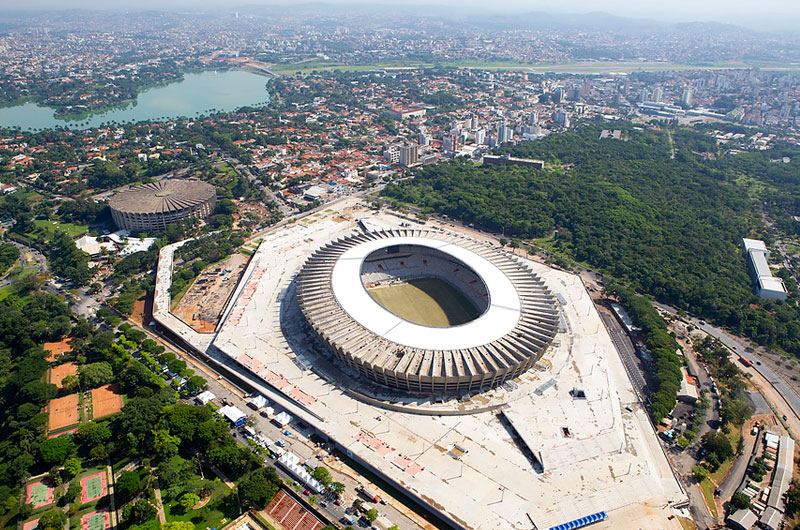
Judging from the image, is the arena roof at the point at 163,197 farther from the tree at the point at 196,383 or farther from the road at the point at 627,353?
the road at the point at 627,353

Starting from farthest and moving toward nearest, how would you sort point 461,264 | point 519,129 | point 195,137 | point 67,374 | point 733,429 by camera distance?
point 519,129, point 195,137, point 461,264, point 67,374, point 733,429

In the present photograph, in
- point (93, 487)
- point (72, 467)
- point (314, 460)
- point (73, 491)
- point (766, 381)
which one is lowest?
point (93, 487)

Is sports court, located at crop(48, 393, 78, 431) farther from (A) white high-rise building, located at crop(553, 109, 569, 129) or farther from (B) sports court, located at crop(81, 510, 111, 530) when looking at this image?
(A) white high-rise building, located at crop(553, 109, 569, 129)

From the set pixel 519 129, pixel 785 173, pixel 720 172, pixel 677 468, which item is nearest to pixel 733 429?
pixel 677 468

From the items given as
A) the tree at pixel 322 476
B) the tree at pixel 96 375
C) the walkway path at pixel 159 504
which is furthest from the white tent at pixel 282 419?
the tree at pixel 96 375

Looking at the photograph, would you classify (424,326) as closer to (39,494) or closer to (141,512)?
(141,512)

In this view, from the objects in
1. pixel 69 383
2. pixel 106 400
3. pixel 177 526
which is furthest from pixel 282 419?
pixel 69 383

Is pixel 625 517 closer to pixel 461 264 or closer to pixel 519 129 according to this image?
pixel 461 264
